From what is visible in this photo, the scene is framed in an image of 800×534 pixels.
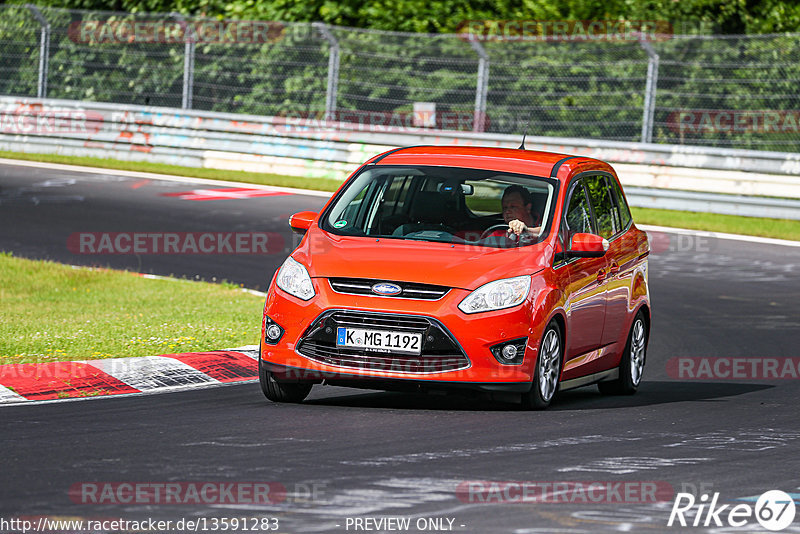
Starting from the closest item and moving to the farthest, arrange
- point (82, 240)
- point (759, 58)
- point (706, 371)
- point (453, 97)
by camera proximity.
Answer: point (706, 371)
point (82, 240)
point (759, 58)
point (453, 97)

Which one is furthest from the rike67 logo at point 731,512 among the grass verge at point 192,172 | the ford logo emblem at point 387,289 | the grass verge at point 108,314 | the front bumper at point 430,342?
the grass verge at point 192,172

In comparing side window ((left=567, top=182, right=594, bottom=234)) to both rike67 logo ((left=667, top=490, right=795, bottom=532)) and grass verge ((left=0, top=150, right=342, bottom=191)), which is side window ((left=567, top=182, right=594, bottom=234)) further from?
grass verge ((left=0, top=150, right=342, bottom=191))

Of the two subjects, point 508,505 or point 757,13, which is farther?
point 757,13

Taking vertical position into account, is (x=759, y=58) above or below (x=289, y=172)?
above

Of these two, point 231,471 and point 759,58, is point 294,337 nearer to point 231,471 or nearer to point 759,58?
point 231,471

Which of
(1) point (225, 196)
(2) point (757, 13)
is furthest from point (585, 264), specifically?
(2) point (757, 13)

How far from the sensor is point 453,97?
81.8 ft

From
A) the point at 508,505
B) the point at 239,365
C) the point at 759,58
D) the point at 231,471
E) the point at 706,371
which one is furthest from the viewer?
the point at 759,58

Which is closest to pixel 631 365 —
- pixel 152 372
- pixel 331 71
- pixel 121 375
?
pixel 152 372

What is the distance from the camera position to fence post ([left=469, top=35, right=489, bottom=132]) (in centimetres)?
2428

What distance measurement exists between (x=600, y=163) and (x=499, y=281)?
2499mm
